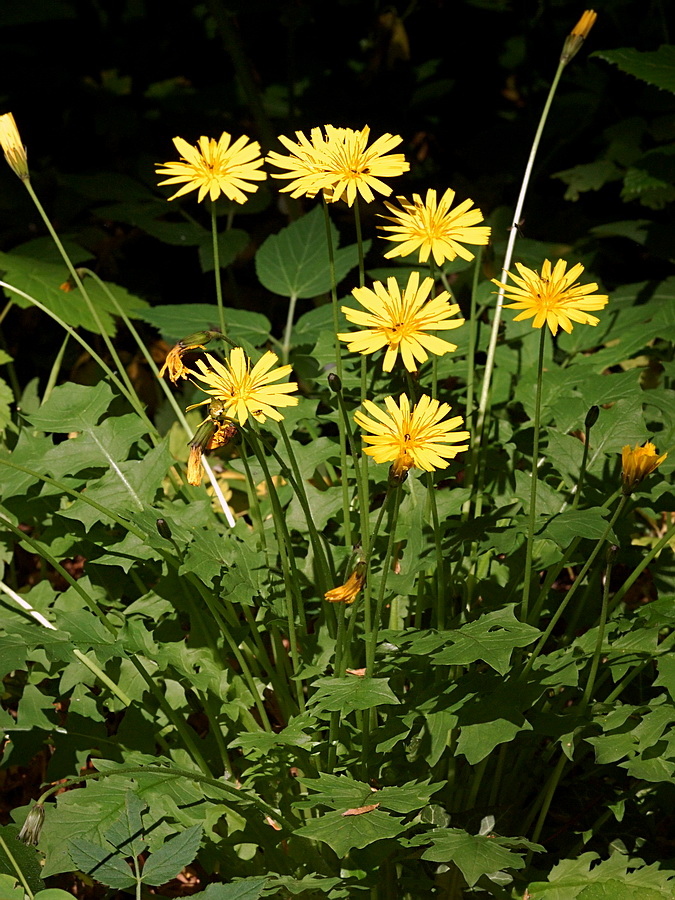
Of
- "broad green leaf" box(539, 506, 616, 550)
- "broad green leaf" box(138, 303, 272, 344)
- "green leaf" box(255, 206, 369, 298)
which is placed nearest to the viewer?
"broad green leaf" box(539, 506, 616, 550)

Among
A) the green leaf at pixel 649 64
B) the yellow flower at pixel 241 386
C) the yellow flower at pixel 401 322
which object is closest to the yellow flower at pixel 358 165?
the yellow flower at pixel 401 322

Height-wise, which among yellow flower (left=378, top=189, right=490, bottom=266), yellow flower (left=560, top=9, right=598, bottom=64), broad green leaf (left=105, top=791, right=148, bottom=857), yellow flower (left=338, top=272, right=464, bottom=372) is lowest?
broad green leaf (left=105, top=791, right=148, bottom=857)

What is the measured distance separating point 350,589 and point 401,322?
1.12 ft

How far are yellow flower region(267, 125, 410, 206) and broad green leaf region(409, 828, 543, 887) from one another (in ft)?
2.73

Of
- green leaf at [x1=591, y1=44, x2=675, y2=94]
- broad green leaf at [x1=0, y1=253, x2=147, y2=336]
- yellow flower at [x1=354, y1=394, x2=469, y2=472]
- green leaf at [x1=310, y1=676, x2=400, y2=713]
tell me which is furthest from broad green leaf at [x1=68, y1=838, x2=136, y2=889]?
green leaf at [x1=591, y1=44, x2=675, y2=94]

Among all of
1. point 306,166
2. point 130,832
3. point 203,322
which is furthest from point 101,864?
point 203,322

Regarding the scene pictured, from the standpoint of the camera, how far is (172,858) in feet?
3.31

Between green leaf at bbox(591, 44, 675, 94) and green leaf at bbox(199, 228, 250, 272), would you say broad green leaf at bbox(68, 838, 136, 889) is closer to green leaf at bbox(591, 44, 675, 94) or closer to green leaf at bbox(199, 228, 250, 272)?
green leaf at bbox(199, 228, 250, 272)

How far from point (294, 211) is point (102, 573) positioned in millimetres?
1555

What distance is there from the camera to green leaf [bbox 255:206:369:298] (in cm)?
202

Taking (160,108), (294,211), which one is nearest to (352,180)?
(294,211)

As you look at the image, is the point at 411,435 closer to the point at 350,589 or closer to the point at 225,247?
the point at 350,589

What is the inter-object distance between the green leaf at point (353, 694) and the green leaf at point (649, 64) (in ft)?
5.31

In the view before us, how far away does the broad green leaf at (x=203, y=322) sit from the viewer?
189 centimetres
